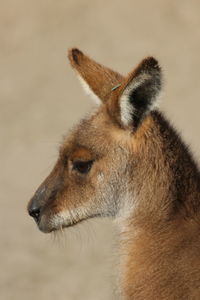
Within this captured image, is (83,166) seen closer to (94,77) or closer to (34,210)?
(34,210)

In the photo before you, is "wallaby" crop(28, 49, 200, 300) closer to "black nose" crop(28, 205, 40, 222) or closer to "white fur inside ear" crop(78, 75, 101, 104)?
"black nose" crop(28, 205, 40, 222)

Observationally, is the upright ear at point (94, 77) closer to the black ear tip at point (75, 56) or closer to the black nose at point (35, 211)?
the black ear tip at point (75, 56)

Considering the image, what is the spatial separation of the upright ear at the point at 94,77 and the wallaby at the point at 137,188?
15 centimetres

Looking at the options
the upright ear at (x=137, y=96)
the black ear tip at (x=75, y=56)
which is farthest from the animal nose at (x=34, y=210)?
the black ear tip at (x=75, y=56)

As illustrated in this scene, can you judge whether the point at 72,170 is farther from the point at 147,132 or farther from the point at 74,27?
the point at 74,27

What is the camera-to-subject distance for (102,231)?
11586mm

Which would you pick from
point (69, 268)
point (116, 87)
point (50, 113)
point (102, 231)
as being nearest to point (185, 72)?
point (50, 113)

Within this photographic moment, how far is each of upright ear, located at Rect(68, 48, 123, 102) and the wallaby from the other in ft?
0.50

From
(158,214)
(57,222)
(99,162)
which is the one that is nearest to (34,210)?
(57,222)

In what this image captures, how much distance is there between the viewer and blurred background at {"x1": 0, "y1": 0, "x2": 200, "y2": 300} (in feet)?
35.2

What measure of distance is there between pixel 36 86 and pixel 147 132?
9.55m

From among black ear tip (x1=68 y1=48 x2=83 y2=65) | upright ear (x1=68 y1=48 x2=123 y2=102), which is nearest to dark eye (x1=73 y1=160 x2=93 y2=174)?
upright ear (x1=68 y1=48 x2=123 y2=102)

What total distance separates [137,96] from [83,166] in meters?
0.58

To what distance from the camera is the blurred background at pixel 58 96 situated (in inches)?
422
